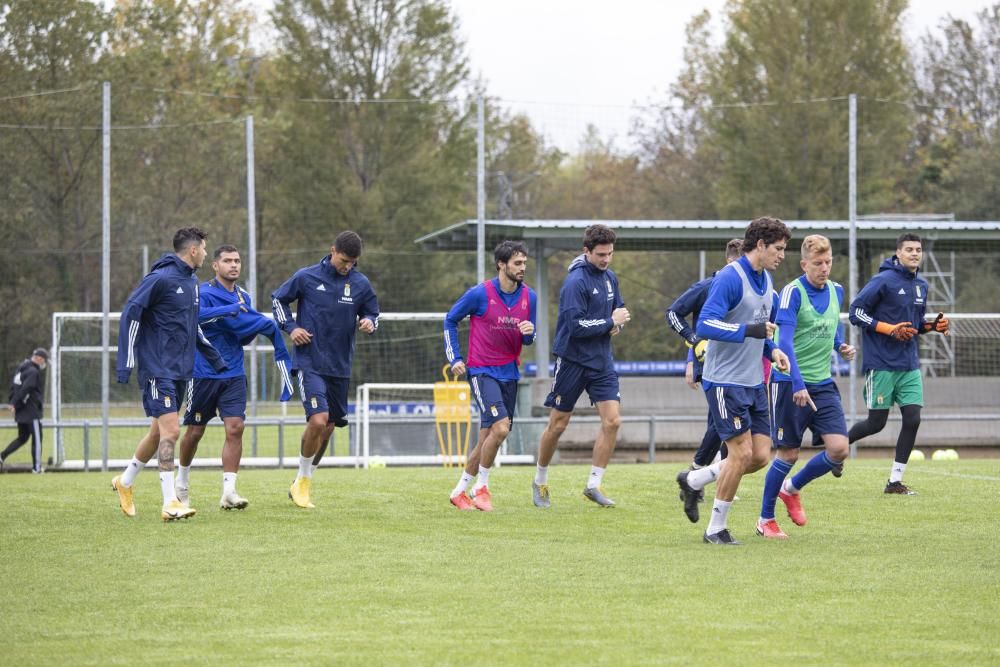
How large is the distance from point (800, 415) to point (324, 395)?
3.90 m

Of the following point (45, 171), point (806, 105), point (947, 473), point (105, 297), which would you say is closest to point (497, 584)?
point (947, 473)

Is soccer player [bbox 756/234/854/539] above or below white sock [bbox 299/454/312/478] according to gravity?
above

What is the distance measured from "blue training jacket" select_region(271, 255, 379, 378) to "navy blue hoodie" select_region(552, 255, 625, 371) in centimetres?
158

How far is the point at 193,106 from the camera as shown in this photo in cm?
4134

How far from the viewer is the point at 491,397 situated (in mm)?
12000

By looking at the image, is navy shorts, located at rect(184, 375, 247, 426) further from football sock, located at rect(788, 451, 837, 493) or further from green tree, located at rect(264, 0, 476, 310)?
green tree, located at rect(264, 0, 476, 310)

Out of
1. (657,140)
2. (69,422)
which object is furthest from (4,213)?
(657,140)

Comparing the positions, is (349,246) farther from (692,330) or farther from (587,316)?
(692,330)

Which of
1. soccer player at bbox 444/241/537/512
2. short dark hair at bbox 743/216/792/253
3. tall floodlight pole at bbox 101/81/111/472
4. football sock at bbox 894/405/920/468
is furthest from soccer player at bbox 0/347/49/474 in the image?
short dark hair at bbox 743/216/792/253

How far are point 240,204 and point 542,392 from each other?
13745 millimetres

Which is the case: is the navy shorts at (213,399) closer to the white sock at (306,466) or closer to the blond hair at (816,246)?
the white sock at (306,466)

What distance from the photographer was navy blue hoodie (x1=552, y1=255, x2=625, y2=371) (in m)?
11.7

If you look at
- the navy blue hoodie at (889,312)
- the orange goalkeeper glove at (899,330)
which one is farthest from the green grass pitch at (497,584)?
the orange goalkeeper glove at (899,330)

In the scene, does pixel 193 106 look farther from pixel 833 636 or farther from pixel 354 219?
pixel 833 636
